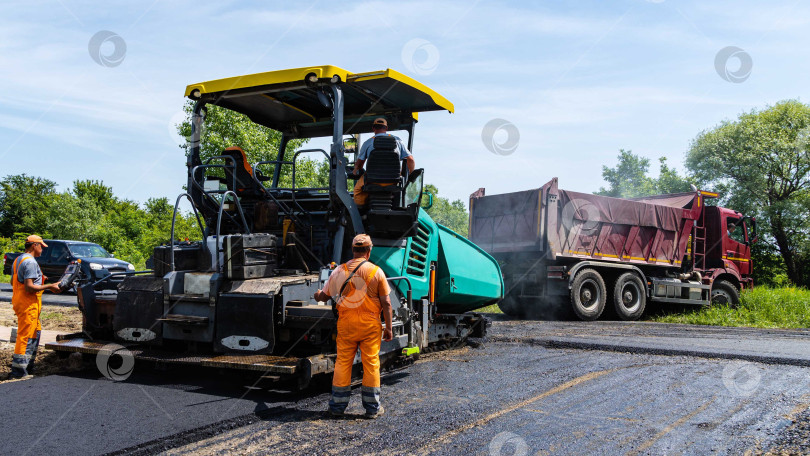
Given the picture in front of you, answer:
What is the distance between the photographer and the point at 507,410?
464 cm

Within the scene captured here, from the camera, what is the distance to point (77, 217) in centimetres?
3297

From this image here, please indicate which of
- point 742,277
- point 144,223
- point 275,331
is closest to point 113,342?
point 275,331

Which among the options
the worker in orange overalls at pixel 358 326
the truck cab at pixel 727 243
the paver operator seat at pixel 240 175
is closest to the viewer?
the worker in orange overalls at pixel 358 326

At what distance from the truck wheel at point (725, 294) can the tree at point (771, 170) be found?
15112 millimetres

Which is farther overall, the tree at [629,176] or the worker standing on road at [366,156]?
the tree at [629,176]

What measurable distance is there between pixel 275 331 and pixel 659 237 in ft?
37.1

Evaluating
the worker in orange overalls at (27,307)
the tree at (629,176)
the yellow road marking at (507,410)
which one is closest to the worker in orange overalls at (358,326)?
the yellow road marking at (507,410)

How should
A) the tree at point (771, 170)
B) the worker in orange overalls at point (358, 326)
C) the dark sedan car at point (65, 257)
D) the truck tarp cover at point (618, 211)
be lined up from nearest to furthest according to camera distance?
the worker in orange overalls at point (358, 326)
the truck tarp cover at point (618, 211)
the dark sedan car at point (65, 257)
the tree at point (771, 170)

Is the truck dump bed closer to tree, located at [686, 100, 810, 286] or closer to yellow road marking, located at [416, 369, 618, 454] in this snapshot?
yellow road marking, located at [416, 369, 618, 454]

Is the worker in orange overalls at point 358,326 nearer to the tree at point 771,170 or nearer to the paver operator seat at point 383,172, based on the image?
the paver operator seat at point 383,172

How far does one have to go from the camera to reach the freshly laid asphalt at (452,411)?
3.78 meters

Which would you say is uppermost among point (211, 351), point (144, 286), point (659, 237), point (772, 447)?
point (659, 237)

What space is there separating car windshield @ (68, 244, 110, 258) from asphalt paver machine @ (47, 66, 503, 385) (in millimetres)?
12308

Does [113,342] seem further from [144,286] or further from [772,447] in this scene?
[772,447]
